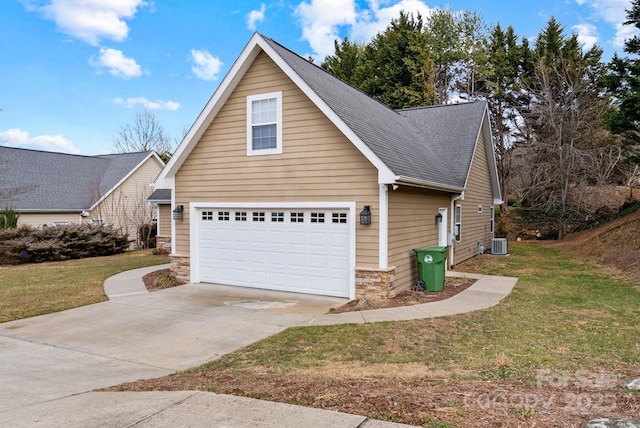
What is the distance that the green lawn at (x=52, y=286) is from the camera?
910cm

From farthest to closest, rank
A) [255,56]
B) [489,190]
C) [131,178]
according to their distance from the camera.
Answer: [131,178] → [489,190] → [255,56]

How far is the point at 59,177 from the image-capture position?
2503cm

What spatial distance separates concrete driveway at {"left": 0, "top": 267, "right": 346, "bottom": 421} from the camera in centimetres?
507

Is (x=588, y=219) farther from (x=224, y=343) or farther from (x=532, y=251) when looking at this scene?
(x=224, y=343)

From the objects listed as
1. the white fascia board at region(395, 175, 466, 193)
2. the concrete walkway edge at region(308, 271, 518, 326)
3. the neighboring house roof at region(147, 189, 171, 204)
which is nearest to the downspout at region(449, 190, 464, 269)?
the white fascia board at region(395, 175, 466, 193)

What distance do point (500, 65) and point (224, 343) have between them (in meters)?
30.4

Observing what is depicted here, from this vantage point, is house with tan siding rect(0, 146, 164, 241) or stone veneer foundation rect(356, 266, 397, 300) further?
house with tan siding rect(0, 146, 164, 241)

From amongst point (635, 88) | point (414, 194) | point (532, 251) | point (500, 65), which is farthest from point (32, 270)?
point (500, 65)

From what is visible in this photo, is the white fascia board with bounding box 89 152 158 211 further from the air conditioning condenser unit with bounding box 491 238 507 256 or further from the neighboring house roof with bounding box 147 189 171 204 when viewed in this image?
the air conditioning condenser unit with bounding box 491 238 507 256

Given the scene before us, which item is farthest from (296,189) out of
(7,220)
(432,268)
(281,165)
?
(7,220)

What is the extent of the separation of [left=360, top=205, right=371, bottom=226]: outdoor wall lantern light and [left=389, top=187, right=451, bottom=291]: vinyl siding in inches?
23.1

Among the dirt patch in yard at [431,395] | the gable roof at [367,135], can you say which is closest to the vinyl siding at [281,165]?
the gable roof at [367,135]

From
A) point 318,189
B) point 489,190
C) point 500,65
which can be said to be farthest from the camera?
point 500,65

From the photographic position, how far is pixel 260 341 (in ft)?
21.5
